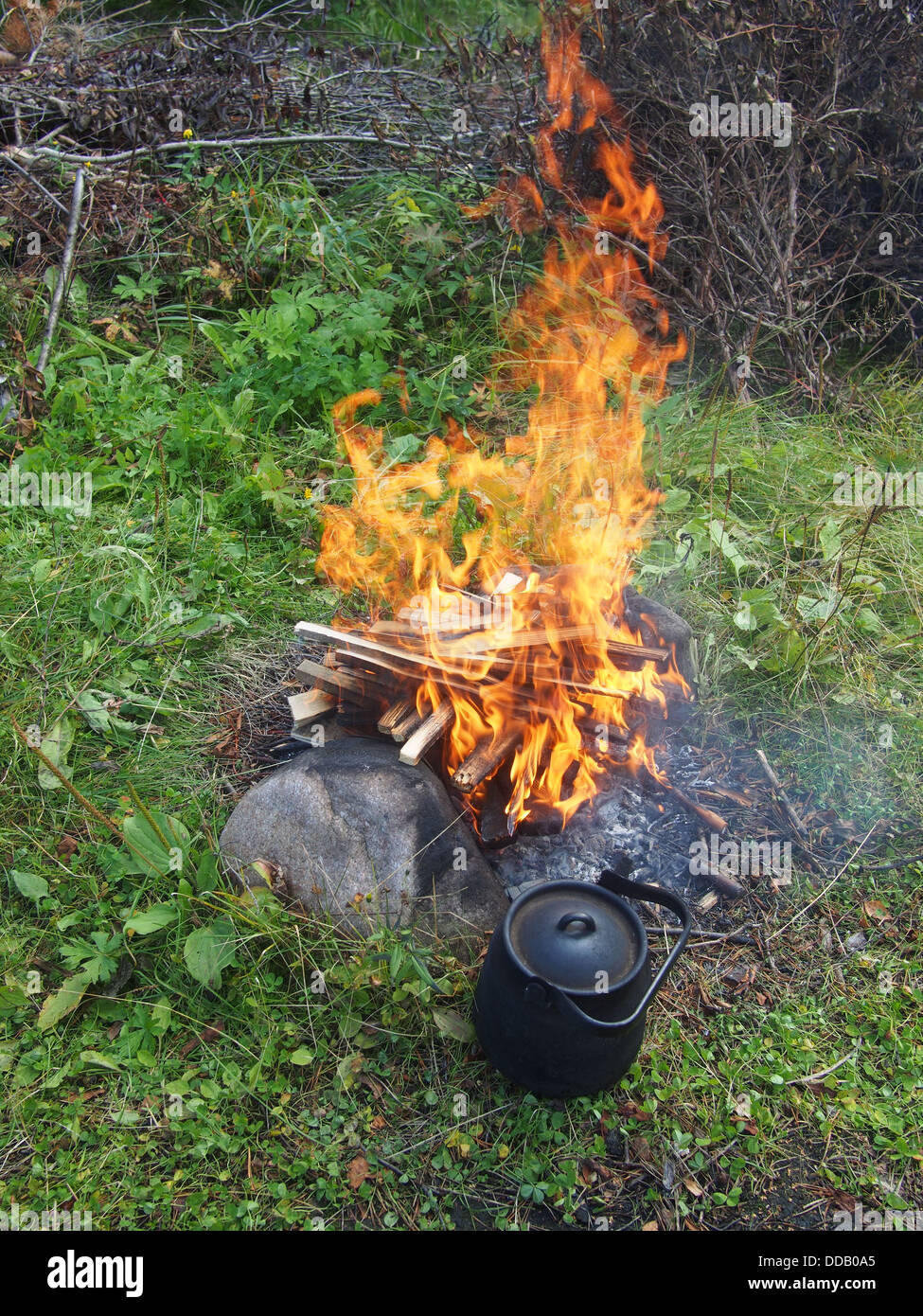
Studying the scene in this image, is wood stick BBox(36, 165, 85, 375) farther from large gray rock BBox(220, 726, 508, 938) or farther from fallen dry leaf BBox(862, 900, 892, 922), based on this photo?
fallen dry leaf BBox(862, 900, 892, 922)

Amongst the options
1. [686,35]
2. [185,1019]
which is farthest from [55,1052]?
[686,35]

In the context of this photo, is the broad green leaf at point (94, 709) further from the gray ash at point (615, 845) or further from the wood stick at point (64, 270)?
the wood stick at point (64, 270)

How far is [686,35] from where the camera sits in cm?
532

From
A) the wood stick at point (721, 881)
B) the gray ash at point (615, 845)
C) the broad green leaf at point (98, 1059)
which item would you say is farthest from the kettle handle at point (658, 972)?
the broad green leaf at point (98, 1059)

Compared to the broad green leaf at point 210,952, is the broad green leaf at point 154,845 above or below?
above

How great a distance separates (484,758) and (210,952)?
1.11m

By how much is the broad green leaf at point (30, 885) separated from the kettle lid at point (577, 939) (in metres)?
1.72

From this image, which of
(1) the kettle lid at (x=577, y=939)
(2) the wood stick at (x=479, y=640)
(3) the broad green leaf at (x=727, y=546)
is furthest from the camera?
(3) the broad green leaf at (x=727, y=546)

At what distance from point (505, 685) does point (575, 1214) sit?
5.41 ft

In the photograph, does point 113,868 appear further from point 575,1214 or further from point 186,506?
point 186,506

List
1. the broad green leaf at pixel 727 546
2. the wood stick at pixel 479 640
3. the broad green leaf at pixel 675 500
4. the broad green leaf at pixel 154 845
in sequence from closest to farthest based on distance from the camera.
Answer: the broad green leaf at pixel 154 845
the wood stick at pixel 479 640
the broad green leaf at pixel 727 546
the broad green leaf at pixel 675 500

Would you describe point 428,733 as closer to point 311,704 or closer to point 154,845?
point 311,704

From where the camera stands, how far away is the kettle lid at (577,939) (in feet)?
8.23

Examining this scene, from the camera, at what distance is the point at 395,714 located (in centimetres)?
332
